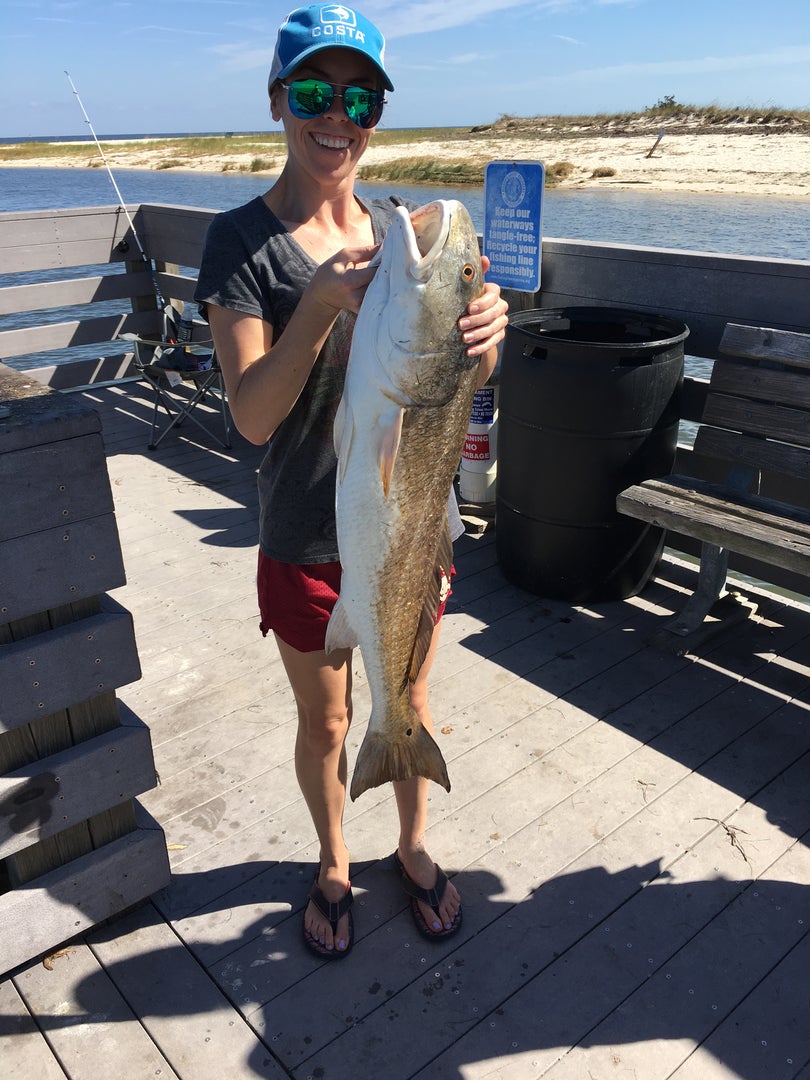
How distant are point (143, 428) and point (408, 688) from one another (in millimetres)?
5908

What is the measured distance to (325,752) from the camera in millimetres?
2418

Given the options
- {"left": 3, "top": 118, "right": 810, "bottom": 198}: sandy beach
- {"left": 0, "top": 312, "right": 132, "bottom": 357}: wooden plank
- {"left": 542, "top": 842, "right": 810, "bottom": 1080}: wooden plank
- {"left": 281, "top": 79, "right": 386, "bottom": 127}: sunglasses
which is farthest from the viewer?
{"left": 3, "top": 118, "right": 810, "bottom": 198}: sandy beach

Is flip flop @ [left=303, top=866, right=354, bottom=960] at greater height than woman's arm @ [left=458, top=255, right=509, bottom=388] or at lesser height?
lesser

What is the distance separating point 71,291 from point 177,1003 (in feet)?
22.8

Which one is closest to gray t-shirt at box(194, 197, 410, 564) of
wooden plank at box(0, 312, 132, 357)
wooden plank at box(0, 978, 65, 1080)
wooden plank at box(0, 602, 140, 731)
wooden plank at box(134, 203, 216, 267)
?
wooden plank at box(0, 602, 140, 731)

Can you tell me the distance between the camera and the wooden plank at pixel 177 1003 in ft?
7.29

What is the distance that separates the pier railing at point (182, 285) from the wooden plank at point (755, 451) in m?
0.31

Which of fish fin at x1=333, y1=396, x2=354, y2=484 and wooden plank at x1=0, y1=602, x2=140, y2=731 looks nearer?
fish fin at x1=333, y1=396, x2=354, y2=484

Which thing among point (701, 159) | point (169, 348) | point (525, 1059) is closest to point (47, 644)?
point (525, 1059)

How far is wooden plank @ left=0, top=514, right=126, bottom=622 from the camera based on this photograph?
6.96ft

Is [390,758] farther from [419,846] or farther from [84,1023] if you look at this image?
[84,1023]

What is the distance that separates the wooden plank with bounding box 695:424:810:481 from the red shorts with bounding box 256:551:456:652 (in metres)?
2.59

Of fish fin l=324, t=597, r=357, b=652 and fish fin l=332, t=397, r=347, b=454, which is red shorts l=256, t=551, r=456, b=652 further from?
fish fin l=332, t=397, r=347, b=454

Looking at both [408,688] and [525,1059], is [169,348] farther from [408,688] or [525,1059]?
[525,1059]
